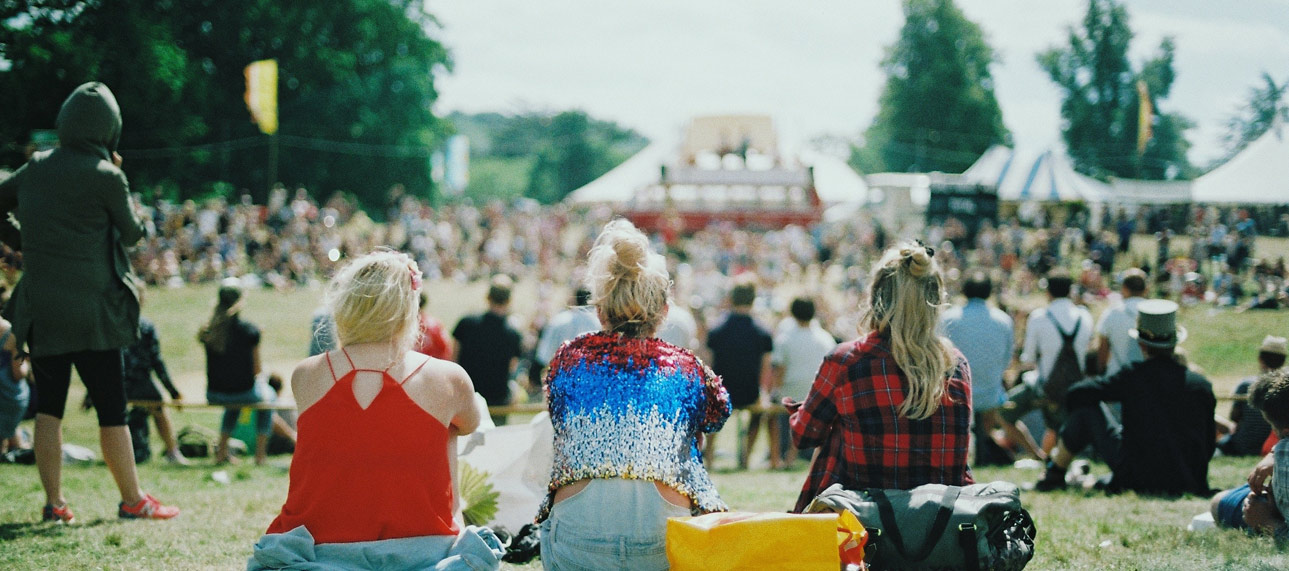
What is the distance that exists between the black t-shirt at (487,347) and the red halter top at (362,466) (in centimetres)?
461

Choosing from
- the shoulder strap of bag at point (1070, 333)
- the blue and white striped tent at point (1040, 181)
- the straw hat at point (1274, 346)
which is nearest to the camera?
the straw hat at point (1274, 346)

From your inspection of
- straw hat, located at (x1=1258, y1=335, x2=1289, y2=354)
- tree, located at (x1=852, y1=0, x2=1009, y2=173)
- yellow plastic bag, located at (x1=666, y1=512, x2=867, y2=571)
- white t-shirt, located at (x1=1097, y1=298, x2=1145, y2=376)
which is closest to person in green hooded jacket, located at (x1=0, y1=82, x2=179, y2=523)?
yellow plastic bag, located at (x1=666, y1=512, x2=867, y2=571)

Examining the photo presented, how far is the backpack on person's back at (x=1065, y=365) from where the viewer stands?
284 inches

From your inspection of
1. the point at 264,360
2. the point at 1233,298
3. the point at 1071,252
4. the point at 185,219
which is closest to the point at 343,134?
the point at 185,219

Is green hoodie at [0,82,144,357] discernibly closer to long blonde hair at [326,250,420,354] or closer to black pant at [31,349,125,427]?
black pant at [31,349,125,427]

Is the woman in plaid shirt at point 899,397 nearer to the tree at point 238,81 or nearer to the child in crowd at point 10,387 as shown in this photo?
the child in crowd at point 10,387

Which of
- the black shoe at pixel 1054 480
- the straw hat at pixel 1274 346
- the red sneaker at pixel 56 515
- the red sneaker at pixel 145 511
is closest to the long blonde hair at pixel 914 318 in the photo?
the black shoe at pixel 1054 480

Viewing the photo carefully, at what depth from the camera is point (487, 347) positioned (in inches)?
291

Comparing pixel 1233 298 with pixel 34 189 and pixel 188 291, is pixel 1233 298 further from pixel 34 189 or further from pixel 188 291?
pixel 188 291

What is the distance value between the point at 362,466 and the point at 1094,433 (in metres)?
4.53

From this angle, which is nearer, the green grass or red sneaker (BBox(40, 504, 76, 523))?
the green grass

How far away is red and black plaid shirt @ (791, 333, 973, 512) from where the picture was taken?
10.9ft

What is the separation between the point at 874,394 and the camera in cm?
332

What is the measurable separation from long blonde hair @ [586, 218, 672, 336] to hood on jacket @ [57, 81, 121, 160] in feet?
7.46
